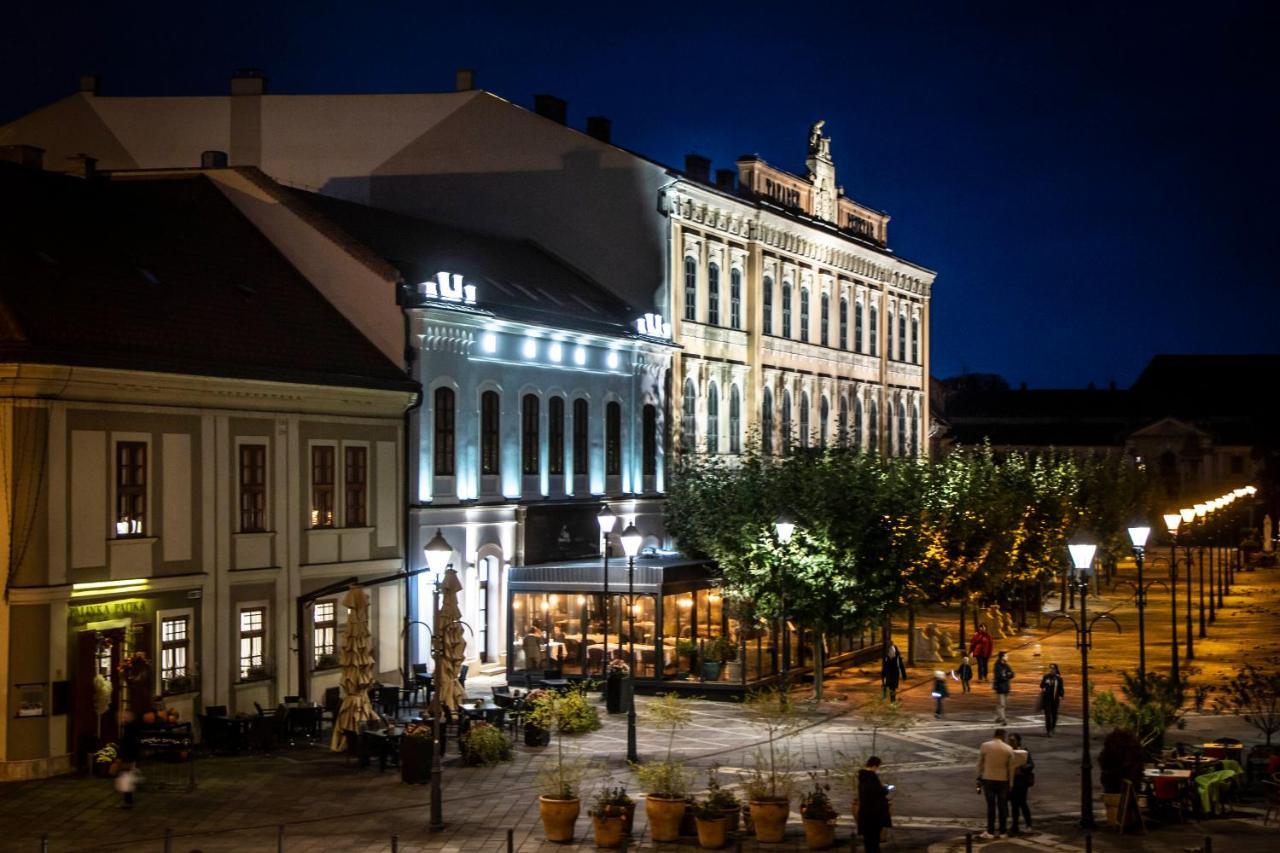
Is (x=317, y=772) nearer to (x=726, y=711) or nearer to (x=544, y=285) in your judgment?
(x=726, y=711)

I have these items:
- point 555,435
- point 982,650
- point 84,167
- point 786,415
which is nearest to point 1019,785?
point 982,650

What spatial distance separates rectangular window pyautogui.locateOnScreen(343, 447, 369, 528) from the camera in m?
38.0

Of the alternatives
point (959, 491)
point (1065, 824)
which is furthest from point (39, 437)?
point (959, 491)

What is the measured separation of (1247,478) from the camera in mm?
140625

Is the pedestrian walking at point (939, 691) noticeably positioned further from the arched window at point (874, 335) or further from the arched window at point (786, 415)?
the arched window at point (874, 335)

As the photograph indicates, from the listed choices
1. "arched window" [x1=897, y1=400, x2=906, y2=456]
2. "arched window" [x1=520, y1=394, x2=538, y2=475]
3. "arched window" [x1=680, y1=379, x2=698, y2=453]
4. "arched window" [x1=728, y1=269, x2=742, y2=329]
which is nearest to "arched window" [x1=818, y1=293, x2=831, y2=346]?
"arched window" [x1=728, y1=269, x2=742, y2=329]

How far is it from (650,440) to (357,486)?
52.5 feet

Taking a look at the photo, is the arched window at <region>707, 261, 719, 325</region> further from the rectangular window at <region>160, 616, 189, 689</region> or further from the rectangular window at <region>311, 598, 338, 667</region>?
the rectangular window at <region>160, 616, 189, 689</region>

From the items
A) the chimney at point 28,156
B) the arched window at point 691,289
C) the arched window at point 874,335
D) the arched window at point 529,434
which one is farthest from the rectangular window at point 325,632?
the arched window at point 874,335

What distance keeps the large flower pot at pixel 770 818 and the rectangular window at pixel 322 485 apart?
15943 millimetres

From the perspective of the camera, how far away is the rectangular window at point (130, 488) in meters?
31.0

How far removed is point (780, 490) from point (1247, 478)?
109 metres

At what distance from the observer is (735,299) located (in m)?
58.9

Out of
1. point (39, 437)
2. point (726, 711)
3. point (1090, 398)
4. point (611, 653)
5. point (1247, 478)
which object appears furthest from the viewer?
point (1090, 398)
